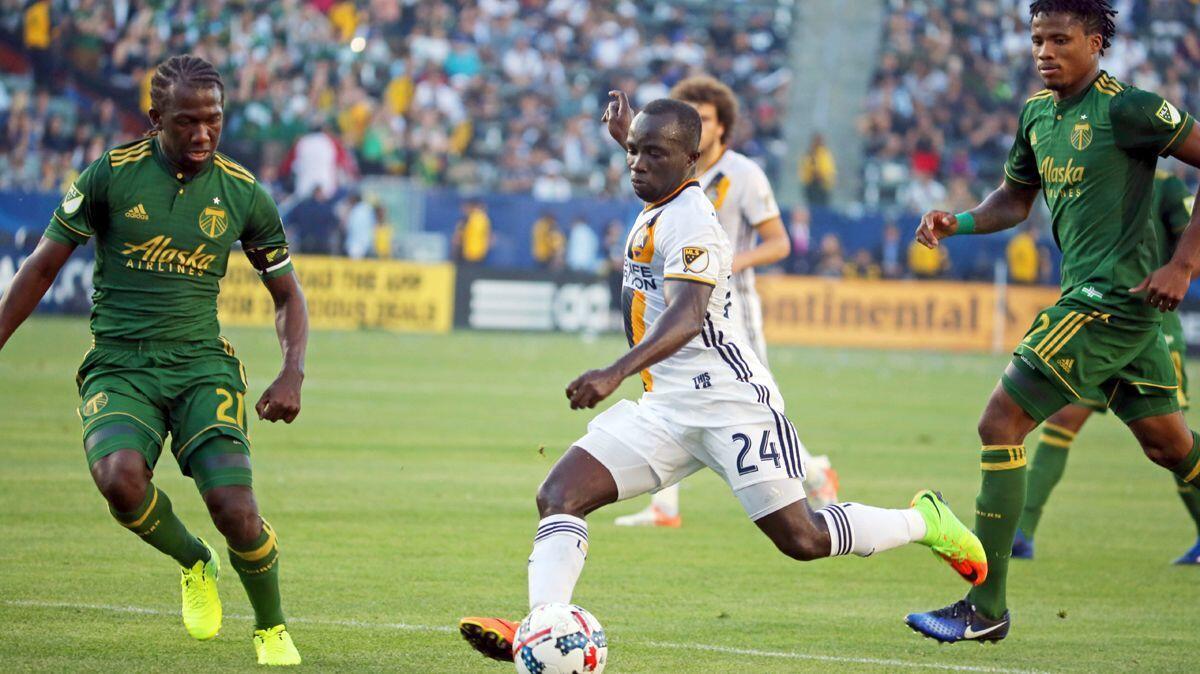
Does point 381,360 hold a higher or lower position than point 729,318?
lower

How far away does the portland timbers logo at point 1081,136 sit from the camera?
23.9ft

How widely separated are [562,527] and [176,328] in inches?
70.6

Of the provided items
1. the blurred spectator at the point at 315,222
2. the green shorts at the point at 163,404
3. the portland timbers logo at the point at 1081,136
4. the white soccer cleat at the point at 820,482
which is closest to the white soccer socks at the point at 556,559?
the green shorts at the point at 163,404

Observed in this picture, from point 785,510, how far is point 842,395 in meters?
14.6

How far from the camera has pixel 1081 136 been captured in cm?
729

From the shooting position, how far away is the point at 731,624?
→ 771cm

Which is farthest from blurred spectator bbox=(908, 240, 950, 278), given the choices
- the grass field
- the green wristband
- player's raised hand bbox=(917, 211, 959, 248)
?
player's raised hand bbox=(917, 211, 959, 248)

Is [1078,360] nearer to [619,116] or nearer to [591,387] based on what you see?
[619,116]

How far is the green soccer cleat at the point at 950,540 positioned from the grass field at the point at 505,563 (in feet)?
1.29

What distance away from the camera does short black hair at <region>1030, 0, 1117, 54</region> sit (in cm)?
725

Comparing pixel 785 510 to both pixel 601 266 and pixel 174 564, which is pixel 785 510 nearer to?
pixel 174 564

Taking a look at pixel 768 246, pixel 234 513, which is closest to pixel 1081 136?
pixel 768 246

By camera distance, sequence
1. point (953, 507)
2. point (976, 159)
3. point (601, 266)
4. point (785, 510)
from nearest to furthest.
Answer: point (785, 510) → point (953, 507) → point (601, 266) → point (976, 159)

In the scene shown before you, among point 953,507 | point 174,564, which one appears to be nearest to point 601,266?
point 953,507
